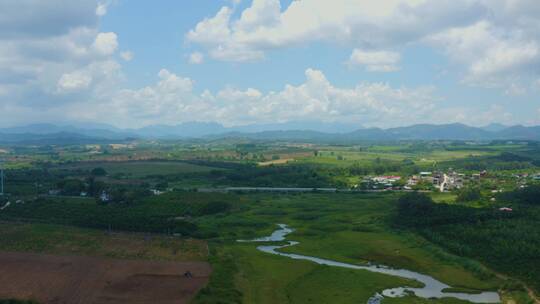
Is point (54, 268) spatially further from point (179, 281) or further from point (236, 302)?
point (236, 302)

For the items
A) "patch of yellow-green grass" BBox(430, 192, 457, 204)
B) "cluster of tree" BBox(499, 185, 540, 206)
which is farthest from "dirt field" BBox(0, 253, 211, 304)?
"cluster of tree" BBox(499, 185, 540, 206)

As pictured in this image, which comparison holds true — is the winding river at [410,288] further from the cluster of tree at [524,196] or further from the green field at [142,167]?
the green field at [142,167]

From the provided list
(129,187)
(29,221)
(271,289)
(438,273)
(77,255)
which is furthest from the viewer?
(129,187)

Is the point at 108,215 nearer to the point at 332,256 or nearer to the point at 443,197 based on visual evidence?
the point at 332,256

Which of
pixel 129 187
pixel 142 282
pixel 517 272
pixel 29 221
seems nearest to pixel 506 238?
pixel 517 272

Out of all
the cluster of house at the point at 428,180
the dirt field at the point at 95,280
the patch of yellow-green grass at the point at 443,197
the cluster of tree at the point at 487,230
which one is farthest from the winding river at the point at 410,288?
the cluster of house at the point at 428,180

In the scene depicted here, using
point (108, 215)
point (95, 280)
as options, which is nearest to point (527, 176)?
point (108, 215)
